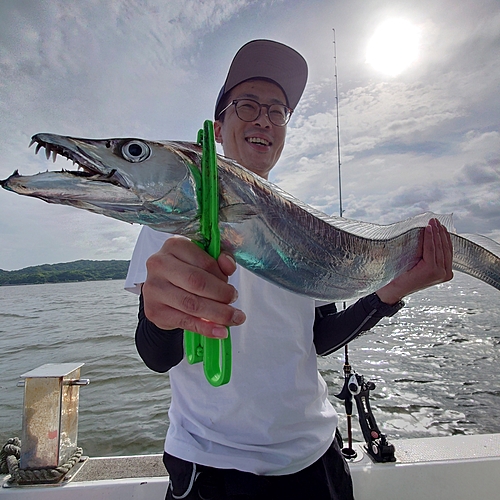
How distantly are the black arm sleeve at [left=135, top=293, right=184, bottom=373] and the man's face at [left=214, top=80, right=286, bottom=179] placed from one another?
4.46ft

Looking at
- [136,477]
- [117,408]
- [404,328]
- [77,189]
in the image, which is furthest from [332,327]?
[404,328]

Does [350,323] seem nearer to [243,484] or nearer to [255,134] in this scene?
[243,484]

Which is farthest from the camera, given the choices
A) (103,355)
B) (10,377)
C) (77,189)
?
(103,355)

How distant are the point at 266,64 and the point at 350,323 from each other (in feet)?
6.23

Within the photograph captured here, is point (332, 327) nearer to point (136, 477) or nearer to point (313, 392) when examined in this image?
point (313, 392)

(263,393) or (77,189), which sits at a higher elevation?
(77,189)

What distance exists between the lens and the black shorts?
149 centimetres

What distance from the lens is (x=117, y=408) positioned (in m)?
7.14

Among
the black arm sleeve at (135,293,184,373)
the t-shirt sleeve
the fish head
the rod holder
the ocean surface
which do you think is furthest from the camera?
the ocean surface

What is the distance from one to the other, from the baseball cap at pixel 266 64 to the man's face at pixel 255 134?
5cm

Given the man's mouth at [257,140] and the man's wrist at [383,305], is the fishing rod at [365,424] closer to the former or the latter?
the man's wrist at [383,305]

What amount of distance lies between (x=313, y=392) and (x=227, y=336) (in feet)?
3.62

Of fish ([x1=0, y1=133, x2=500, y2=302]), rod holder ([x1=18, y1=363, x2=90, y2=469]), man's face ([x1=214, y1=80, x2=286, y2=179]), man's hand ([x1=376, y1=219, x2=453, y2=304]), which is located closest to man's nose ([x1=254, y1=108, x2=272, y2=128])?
man's face ([x1=214, y1=80, x2=286, y2=179])

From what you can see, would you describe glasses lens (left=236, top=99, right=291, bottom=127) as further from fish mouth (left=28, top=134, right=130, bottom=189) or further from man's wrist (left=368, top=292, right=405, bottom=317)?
fish mouth (left=28, top=134, right=130, bottom=189)
